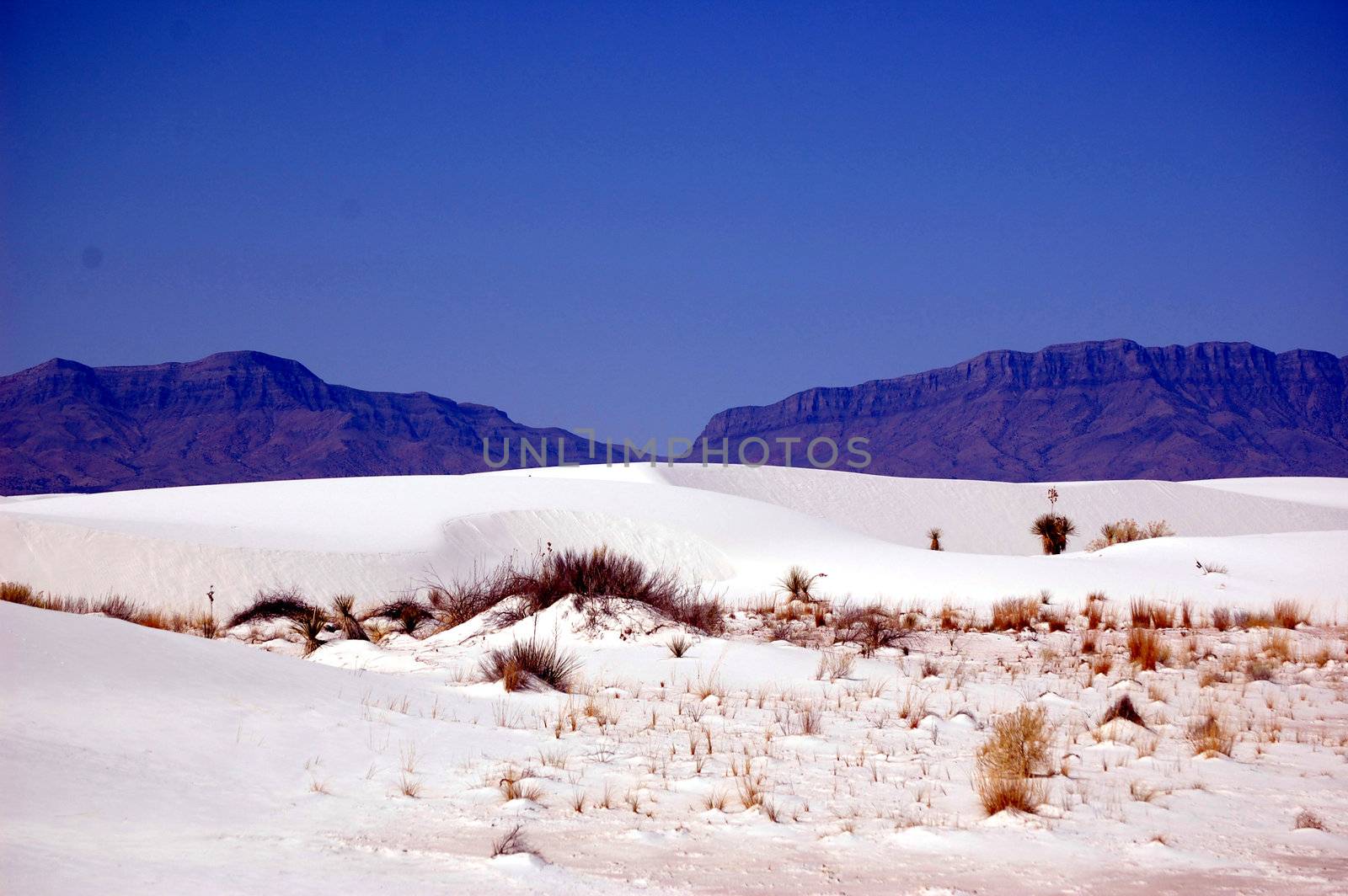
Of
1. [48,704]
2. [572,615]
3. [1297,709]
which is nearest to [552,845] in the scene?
[48,704]

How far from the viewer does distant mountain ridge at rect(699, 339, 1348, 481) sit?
145 m

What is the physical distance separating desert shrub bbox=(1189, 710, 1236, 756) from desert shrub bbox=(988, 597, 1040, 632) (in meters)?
8.53

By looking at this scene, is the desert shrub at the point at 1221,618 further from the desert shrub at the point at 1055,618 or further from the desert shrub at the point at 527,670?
the desert shrub at the point at 527,670

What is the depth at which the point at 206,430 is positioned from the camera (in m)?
159

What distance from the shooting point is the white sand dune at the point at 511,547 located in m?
20.9

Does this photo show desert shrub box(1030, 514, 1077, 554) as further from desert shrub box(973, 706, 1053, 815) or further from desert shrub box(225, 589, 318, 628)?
desert shrub box(973, 706, 1053, 815)

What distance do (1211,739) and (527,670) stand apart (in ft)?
17.1

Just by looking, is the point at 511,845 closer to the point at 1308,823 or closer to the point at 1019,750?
the point at 1019,750

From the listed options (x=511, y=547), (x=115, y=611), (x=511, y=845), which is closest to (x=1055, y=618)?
(x=115, y=611)

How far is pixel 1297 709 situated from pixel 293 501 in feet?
83.9

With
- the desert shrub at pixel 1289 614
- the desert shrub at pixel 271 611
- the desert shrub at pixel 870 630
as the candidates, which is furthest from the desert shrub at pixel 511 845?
the desert shrub at pixel 1289 614

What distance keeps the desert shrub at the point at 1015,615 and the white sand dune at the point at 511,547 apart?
1640 millimetres

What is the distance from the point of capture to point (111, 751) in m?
5.45

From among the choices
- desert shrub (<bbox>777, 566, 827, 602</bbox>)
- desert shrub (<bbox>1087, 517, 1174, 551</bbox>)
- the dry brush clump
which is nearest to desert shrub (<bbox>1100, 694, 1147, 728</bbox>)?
the dry brush clump
